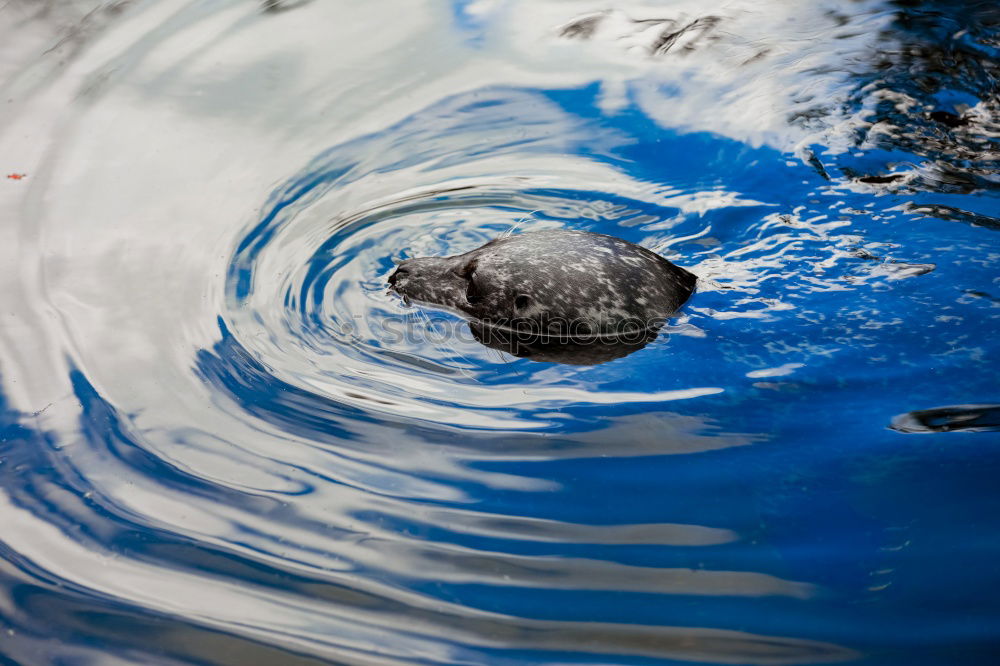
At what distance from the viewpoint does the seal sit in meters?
4.21

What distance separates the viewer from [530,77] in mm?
6438

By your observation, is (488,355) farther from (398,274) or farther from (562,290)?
(398,274)

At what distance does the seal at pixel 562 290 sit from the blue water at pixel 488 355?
142mm

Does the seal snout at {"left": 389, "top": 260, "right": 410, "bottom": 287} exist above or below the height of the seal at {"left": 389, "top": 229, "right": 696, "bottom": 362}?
above

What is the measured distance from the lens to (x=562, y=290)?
4219 millimetres

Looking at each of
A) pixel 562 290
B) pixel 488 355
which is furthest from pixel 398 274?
pixel 562 290

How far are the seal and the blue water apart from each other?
0.14 m

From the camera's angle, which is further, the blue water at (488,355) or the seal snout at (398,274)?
the seal snout at (398,274)

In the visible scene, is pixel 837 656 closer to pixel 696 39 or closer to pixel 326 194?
pixel 326 194

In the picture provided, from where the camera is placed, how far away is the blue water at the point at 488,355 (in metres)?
2.89

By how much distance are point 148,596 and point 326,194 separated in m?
2.92

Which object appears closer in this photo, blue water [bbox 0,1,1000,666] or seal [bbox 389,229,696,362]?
blue water [bbox 0,1,1000,666]

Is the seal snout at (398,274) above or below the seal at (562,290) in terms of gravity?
above

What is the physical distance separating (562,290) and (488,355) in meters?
0.47
